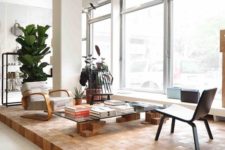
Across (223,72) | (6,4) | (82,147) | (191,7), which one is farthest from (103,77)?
(6,4)

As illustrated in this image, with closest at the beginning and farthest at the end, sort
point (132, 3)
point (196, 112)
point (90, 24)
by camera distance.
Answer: point (196, 112), point (132, 3), point (90, 24)

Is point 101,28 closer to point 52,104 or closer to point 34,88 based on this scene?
point 34,88

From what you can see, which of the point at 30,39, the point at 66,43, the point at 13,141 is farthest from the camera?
the point at 66,43

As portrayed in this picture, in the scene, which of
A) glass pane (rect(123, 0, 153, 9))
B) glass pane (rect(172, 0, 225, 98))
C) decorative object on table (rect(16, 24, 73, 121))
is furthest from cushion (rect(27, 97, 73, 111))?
glass pane (rect(123, 0, 153, 9))

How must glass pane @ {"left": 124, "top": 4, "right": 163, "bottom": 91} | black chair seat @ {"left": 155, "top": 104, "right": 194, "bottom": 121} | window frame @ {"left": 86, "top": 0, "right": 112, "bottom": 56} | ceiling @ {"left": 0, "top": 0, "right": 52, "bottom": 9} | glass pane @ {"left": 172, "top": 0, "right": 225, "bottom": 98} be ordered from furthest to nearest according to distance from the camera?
1. ceiling @ {"left": 0, "top": 0, "right": 52, "bottom": 9}
2. window frame @ {"left": 86, "top": 0, "right": 112, "bottom": 56}
3. glass pane @ {"left": 124, "top": 4, "right": 163, "bottom": 91}
4. glass pane @ {"left": 172, "top": 0, "right": 225, "bottom": 98}
5. black chair seat @ {"left": 155, "top": 104, "right": 194, "bottom": 121}

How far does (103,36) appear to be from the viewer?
7.72 meters

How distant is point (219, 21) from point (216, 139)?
98.9 inches

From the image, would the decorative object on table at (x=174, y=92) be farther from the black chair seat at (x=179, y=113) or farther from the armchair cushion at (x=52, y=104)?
the armchair cushion at (x=52, y=104)

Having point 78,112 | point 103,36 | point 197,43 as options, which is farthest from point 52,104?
point 103,36

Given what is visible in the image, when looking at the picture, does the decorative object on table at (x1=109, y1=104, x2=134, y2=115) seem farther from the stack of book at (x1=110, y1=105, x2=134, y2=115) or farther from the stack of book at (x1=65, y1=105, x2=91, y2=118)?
the stack of book at (x1=65, y1=105, x2=91, y2=118)

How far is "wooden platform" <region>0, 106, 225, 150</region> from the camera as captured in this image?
295cm

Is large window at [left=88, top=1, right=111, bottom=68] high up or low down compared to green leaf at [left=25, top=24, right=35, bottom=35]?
up

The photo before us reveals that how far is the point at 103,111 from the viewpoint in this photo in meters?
3.52

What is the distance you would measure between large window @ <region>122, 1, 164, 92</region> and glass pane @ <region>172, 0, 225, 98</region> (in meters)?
0.47
